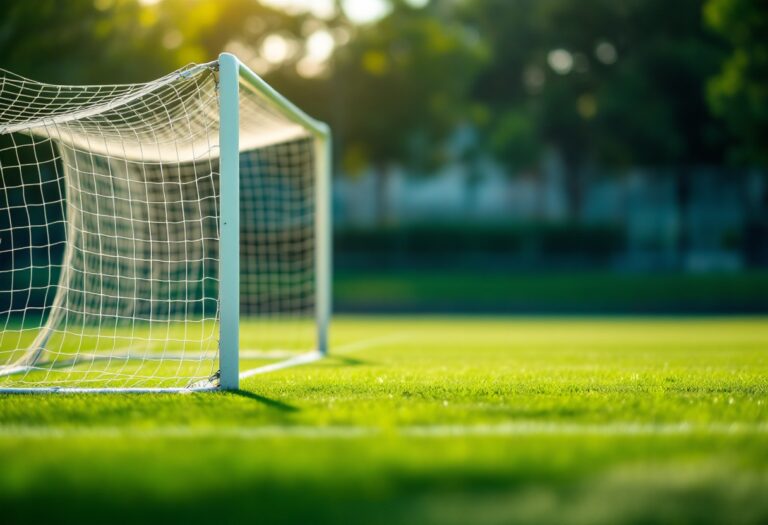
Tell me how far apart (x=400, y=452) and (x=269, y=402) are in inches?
63.6

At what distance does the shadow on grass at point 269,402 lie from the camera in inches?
165

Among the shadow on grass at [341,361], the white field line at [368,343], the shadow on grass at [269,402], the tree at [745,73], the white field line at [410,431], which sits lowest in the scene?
the white field line at [368,343]

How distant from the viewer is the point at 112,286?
11.5 meters

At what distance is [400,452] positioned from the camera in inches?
118

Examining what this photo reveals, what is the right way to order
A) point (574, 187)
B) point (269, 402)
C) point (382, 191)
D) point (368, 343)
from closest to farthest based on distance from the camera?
1. point (269, 402)
2. point (368, 343)
3. point (382, 191)
4. point (574, 187)

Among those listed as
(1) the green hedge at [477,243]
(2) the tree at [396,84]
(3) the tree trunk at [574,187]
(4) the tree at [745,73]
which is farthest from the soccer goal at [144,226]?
(3) the tree trunk at [574,187]

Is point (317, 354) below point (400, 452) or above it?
below

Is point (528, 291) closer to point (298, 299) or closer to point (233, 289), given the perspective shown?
point (298, 299)

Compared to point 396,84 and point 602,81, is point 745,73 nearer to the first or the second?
point 602,81

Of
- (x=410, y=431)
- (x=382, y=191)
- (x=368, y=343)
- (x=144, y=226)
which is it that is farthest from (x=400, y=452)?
(x=382, y=191)

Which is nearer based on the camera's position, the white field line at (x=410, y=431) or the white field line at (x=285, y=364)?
the white field line at (x=410, y=431)

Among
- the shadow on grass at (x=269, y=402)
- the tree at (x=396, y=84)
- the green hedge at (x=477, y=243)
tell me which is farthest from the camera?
the tree at (x=396, y=84)

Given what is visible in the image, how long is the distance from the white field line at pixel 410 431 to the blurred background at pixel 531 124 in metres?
19.4

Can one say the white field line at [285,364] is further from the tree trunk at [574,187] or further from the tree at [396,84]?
the tree trunk at [574,187]
